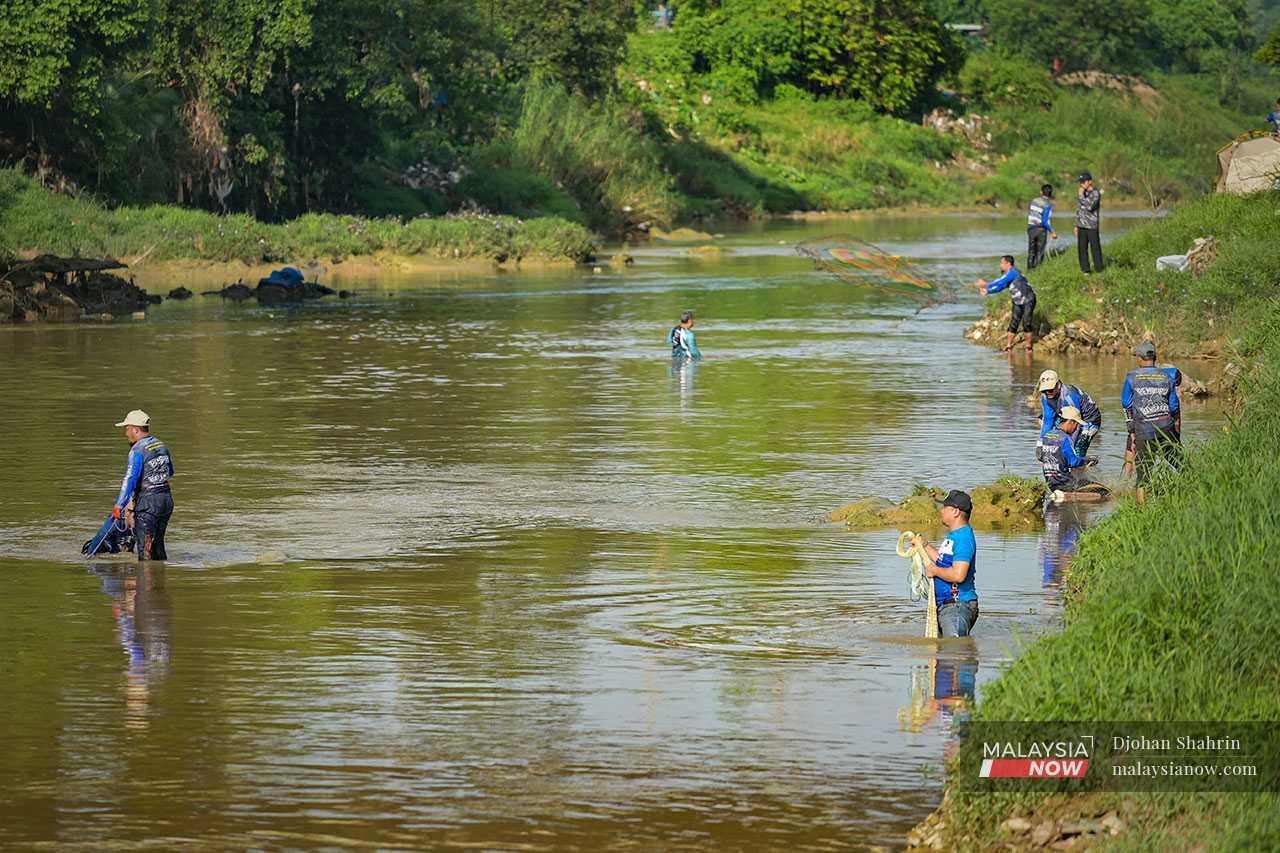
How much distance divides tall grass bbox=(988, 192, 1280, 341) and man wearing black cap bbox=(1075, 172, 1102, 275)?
0.23 meters

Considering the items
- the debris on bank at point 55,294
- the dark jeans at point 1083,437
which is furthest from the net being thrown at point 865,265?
the dark jeans at point 1083,437

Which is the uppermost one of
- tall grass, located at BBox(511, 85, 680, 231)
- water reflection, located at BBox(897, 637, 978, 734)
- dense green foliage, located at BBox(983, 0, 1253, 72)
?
dense green foliage, located at BBox(983, 0, 1253, 72)

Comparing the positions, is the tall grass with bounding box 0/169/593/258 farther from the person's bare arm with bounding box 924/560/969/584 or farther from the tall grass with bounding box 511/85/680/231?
the person's bare arm with bounding box 924/560/969/584

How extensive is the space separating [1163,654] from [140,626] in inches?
282

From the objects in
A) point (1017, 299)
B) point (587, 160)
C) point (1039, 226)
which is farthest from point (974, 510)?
point (587, 160)

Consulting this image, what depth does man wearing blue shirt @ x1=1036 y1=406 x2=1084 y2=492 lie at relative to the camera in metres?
19.0

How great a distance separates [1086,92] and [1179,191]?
27.0 meters

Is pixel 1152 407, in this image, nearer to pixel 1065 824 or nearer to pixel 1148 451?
pixel 1148 451

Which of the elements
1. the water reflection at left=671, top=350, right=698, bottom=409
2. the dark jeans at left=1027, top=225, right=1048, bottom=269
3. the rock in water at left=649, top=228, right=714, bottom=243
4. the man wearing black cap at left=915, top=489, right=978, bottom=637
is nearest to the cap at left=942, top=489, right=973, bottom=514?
the man wearing black cap at left=915, top=489, right=978, bottom=637

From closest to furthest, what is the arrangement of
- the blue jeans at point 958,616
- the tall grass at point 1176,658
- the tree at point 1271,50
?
the tall grass at point 1176,658
the blue jeans at point 958,616
the tree at point 1271,50

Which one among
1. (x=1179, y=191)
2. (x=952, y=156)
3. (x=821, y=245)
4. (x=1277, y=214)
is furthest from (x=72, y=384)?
(x=952, y=156)

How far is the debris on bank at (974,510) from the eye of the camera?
18.0 metres

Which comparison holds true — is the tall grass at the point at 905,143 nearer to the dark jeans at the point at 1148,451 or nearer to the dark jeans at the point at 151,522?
the dark jeans at the point at 1148,451

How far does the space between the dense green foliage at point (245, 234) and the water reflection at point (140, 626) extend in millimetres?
29830
